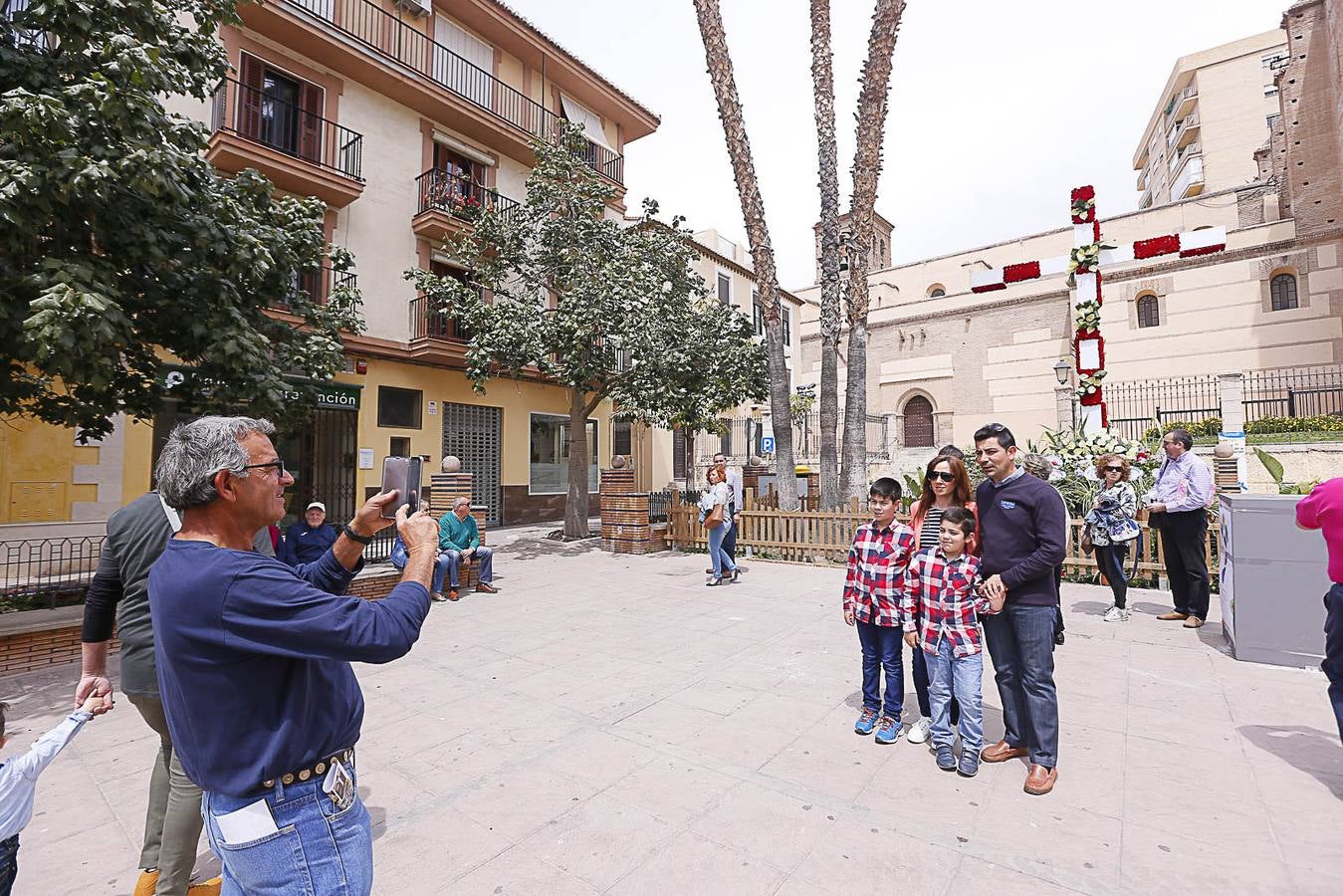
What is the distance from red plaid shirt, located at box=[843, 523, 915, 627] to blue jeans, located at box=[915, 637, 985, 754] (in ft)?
1.13

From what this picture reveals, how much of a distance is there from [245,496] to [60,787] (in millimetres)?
3482

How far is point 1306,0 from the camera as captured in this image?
79.0ft

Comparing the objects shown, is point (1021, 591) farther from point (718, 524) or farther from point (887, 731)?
point (718, 524)

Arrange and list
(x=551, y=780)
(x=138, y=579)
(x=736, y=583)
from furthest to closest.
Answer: (x=736, y=583), (x=551, y=780), (x=138, y=579)

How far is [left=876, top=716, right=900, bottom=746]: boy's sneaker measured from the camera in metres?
3.84

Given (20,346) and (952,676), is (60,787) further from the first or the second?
(952,676)

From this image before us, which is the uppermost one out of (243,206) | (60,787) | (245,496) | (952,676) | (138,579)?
(243,206)

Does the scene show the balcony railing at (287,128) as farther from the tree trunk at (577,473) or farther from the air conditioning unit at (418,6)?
the tree trunk at (577,473)

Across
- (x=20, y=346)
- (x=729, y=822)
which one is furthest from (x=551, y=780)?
(x=20, y=346)

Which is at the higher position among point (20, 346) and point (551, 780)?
point (20, 346)

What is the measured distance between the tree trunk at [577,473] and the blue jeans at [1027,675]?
1120 cm

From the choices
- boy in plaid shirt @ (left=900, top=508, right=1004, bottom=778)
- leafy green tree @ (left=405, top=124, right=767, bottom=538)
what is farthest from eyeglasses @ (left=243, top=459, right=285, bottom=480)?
leafy green tree @ (left=405, top=124, right=767, bottom=538)

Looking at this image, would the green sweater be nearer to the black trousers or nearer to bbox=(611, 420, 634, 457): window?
the black trousers

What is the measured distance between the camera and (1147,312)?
2750 cm
